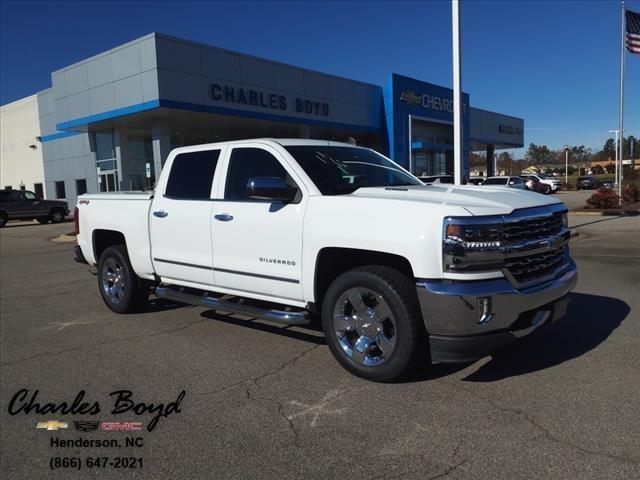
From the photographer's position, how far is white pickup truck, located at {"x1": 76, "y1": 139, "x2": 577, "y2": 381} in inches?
153

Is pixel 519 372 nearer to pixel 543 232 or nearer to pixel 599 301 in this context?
pixel 543 232

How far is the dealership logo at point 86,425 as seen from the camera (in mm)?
3846

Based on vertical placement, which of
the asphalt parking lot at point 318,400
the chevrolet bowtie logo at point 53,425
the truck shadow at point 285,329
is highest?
the truck shadow at point 285,329

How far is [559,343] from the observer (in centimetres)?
521

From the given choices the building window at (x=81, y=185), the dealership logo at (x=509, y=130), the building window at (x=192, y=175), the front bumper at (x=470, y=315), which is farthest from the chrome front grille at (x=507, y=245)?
the dealership logo at (x=509, y=130)

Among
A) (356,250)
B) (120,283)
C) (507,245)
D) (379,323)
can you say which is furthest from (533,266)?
(120,283)

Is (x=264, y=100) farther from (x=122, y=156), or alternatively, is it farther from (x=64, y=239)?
(x=64, y=239)

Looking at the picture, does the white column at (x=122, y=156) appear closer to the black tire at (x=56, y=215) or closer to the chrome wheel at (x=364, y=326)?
the black tire at (x=56, y=215)

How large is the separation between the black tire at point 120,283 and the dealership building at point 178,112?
16.0 m

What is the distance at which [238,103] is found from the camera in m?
25.2

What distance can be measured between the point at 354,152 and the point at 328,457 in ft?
11.1

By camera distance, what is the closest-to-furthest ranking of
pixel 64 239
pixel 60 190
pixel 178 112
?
pixel 64 239, pixel 178 112, pixel 60 190

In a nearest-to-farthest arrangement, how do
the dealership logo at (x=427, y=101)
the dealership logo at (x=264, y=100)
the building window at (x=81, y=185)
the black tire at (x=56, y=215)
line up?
1. the dealership logo at (x=264, y=100)
2. the black tire at (x=56, y=215)
3. the building window at (x=81, y=185)
4. the dealership logo at (x=427, y=101)

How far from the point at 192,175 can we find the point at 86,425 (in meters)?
2.95
